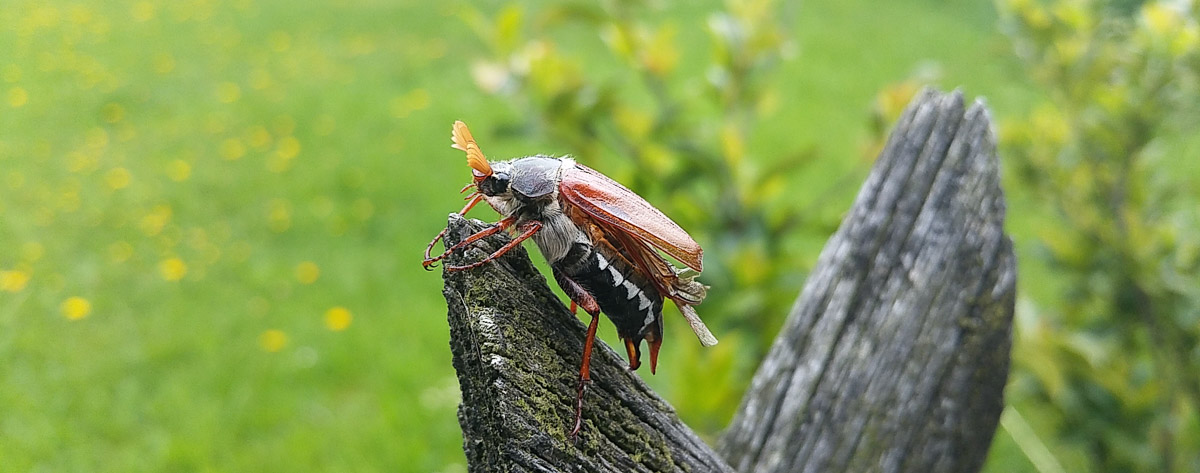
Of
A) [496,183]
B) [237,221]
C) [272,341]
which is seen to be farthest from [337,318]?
[496,183]

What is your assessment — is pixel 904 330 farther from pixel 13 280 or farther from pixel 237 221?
pixel 237 221

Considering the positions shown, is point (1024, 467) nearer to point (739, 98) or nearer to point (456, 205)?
point (739, 98)

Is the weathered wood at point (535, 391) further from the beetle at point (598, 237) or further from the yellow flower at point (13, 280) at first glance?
the yellow flower at point (13, 280)

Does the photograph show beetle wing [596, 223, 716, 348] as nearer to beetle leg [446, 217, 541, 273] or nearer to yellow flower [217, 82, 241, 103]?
beetle leg [446, 217, 541, 273]

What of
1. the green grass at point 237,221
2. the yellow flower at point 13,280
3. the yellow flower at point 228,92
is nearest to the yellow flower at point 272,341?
the green grass at point 237,221

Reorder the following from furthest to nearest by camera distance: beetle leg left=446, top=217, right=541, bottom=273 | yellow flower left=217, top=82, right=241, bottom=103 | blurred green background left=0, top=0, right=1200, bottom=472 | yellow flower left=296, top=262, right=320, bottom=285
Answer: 1. yellow flower left=217, top=82, right=241, bottom=103
2. yellow flower left=296, top=262, right=320, bottom=285
3. blurred green background left=0, top=0, right=1200, bottom=472
4. beetle leg left=446, top=217, right=541, bottom=273

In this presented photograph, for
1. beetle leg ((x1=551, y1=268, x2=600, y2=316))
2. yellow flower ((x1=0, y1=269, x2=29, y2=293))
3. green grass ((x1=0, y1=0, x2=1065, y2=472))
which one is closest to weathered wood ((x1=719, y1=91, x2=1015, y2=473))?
beetle leg ((x1=551, y1=268, x2=600, y2=316))
